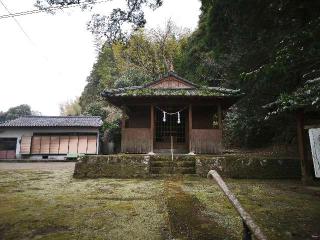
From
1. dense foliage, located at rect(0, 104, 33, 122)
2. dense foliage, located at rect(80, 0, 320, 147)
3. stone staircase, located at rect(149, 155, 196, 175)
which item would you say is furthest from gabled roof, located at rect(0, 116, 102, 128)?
dense foliage, located at rect(0, 104, 33, 122)

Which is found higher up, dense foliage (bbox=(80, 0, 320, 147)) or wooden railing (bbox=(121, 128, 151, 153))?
dense foliage (bbox=(80, 0, 320, 147))

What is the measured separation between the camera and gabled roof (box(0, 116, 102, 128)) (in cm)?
2617

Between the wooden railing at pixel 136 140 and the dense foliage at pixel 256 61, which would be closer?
the dense foliage at pixel 256 61

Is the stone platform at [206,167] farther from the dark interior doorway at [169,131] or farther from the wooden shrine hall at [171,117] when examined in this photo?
the dark interior doorway at [169,131]

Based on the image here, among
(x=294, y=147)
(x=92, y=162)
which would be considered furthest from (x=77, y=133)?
(x=294, y=147)

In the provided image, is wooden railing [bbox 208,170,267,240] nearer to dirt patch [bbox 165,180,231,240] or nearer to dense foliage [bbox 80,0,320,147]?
dirt patch [bbox 165,180,231,240]

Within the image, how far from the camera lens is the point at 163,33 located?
34750mm

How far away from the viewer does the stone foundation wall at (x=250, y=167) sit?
9.88 m

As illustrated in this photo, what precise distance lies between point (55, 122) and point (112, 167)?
19662 mm

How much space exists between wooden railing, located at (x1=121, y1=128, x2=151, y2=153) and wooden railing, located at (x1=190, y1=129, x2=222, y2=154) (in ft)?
7.55

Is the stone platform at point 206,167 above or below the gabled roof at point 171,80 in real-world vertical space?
below

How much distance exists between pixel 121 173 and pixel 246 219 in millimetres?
7971

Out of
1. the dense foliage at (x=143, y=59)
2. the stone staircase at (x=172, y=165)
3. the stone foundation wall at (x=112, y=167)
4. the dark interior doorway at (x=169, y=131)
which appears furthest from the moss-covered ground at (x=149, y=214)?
the dense foliage at (x=143, y=59)

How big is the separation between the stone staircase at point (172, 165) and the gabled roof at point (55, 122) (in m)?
16.3
